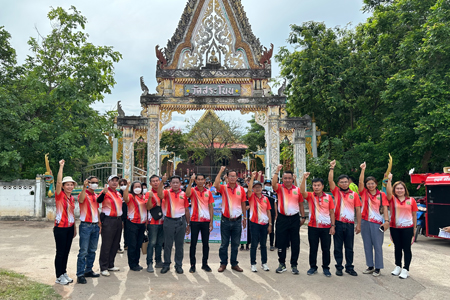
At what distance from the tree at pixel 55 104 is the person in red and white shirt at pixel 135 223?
735 centimetres

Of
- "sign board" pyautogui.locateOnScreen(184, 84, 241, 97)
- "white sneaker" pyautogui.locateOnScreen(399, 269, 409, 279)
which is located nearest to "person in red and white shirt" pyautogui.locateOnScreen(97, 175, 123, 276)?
"white sneaker" pyautogui.locateOnScreen(399, 269, 409, 279)

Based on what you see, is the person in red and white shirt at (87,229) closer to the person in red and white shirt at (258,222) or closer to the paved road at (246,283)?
the paved road at (246,283)

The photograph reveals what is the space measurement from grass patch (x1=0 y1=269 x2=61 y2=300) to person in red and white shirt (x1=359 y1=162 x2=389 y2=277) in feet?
15.8

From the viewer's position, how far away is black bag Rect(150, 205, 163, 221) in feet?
20.5

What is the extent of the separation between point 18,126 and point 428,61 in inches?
552

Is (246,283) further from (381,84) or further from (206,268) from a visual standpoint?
(381,84)

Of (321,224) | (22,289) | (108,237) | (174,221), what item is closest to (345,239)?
(321,224)

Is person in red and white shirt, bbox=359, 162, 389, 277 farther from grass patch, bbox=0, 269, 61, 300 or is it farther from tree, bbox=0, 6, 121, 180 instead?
tree, bbox=0, 6, 121, 180

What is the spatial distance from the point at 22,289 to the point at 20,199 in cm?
877

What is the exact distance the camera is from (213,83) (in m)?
13.4

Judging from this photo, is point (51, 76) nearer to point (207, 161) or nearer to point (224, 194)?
point (224, 194)

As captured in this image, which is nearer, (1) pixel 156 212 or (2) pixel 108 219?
(2) pixel 108 219

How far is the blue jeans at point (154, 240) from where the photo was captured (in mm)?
6240

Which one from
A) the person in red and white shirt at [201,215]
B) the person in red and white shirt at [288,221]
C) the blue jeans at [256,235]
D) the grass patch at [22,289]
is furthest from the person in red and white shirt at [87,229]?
the person in red and white shirt at [288,221]
